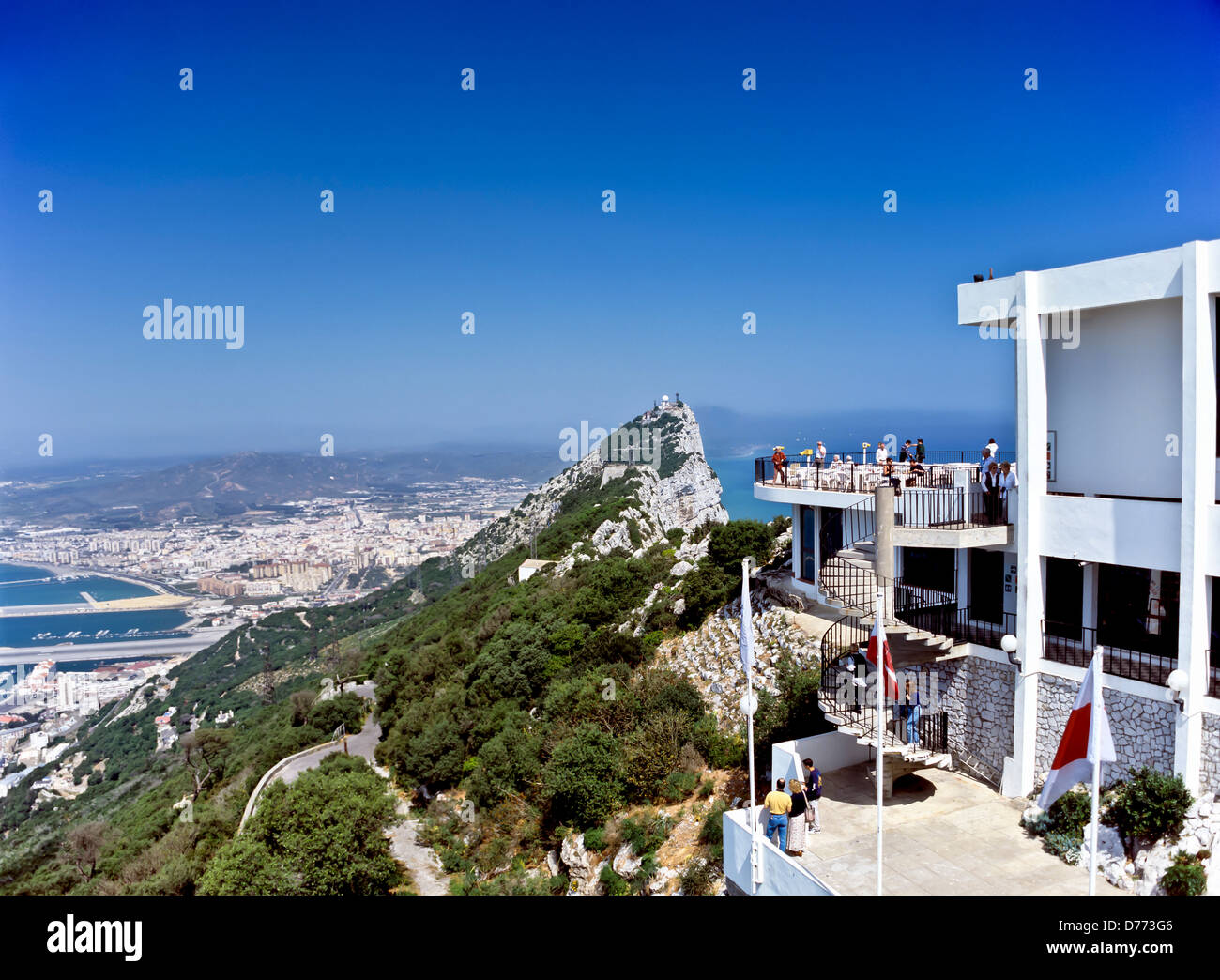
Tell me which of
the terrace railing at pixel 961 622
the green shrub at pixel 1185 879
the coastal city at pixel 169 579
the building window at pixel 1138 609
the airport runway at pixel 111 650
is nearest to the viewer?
the green shrub at pixel 1185 879

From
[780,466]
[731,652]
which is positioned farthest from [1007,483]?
[731,652]

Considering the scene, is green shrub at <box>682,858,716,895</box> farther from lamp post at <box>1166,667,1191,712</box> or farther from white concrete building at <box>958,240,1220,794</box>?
lamp post at <box>1166,667,1191,712</box>

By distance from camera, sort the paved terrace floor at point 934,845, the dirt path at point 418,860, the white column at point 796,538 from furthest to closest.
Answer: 1. the dirt path at point 418,860
2. the white column at point 796,538
3. the paved terrace floor at point 934,845

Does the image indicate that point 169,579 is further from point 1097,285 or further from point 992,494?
point 1097,285

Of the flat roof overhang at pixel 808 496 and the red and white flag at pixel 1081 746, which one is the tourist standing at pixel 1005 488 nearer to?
the flat roof overhang at pixel 808 496

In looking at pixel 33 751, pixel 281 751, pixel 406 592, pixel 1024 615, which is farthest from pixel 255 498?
pixel 1024 615

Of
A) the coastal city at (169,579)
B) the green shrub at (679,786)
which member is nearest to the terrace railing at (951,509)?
the green shrub at (679,786)

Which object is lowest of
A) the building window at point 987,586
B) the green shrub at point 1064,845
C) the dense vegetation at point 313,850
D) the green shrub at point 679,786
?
the dense vegetation at point 313,850
